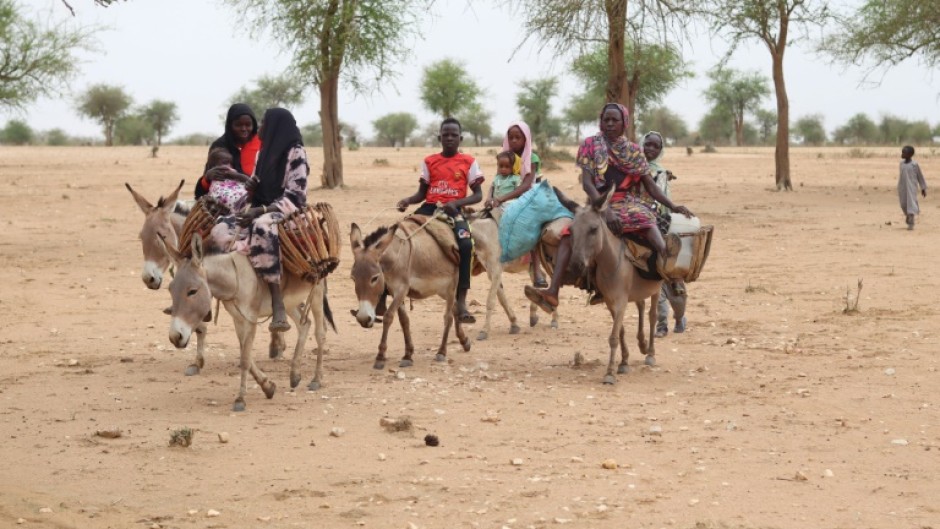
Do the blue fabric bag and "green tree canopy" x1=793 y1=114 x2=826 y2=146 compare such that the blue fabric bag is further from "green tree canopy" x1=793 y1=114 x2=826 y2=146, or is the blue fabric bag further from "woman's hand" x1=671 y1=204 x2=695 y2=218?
"green tree canopy" x1=793 y1=114 x2=826 y2=146

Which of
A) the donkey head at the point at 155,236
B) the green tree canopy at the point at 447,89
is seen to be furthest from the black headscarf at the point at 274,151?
the green tree canopy at the point at 447,89

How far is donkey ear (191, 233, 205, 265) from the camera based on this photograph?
26.0 feet

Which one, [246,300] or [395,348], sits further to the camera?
[395,348]

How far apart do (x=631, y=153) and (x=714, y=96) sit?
70.2m

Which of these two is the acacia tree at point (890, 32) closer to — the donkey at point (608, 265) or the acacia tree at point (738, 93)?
the donkey at point (608, 265)

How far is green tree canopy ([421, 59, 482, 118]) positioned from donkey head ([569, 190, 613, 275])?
54.1 metres

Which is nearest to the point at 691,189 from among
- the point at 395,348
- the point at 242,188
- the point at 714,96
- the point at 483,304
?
the point at 483,304

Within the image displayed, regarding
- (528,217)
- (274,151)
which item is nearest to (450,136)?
(528,217)

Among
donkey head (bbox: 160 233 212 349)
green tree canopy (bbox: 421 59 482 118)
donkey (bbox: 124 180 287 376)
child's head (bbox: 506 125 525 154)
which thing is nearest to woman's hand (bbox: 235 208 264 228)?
donkey head (bbox: 160 233 212 349)

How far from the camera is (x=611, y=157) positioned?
31.9ft

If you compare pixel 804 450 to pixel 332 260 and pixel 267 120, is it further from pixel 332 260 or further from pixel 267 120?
pixel 267 120

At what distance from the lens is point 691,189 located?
99.8ft

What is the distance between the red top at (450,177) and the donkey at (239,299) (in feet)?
4.51

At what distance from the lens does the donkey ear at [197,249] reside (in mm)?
7926
